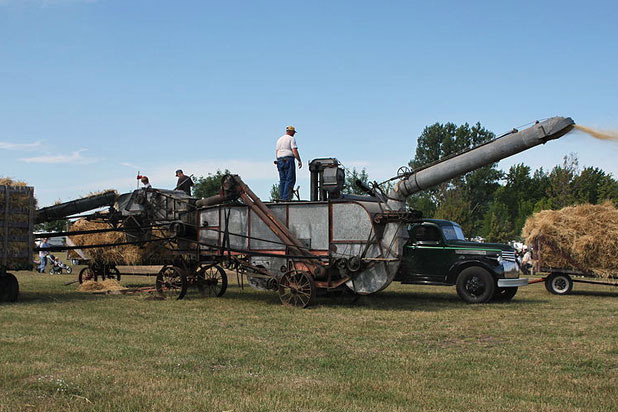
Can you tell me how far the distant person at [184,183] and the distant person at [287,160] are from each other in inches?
139

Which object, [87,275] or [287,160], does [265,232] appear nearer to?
[287,160]

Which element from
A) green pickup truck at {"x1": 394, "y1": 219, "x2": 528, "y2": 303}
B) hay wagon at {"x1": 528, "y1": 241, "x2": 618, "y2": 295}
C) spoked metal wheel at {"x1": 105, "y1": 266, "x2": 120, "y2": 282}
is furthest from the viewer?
spoked metal wheel at {"x1": 105, "y1": 266, "x2": 120, "y2": 282}

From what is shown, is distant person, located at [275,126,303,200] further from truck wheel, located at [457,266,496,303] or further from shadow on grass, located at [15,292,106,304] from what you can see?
shadow on grass, located at [15,292,106,304]

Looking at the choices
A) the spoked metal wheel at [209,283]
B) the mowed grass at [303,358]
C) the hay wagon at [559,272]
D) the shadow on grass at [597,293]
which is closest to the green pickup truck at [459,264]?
the mowed grass at [303,358]

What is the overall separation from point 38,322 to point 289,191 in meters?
6.78

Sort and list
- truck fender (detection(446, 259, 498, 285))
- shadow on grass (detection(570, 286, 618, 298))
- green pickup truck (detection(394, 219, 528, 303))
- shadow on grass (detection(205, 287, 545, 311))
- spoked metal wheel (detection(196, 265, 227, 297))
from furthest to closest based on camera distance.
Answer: shadow on grass (detection(570, 286, 618, 298)), spoked metal wheel (detection(196, 265, 227, 297)), truck fender (detection(446, 259, 498, 285)), green pickup truck (detection(394, 219, 528, 303)), shadow on grass (detection(205, 287, 545, 311))

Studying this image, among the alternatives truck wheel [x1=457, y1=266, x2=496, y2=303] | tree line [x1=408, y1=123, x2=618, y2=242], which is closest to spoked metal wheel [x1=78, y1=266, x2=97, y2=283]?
truck wheel [x1=457, y1=266, x2=496, y2=303]

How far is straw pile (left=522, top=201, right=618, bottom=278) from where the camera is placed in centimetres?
1866

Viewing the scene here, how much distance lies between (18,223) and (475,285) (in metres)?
10.8

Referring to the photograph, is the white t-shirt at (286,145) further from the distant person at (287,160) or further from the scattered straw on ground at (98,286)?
the scattered straw on ground at (98,286)

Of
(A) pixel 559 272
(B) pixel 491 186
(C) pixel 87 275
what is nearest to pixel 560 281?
(A) pixel 559 272

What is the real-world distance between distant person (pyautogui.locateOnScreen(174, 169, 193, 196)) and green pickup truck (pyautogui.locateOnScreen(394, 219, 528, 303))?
253 inches

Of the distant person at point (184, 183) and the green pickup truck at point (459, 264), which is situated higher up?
the distant person at point (184, 183)

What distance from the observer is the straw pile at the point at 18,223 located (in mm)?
13875
